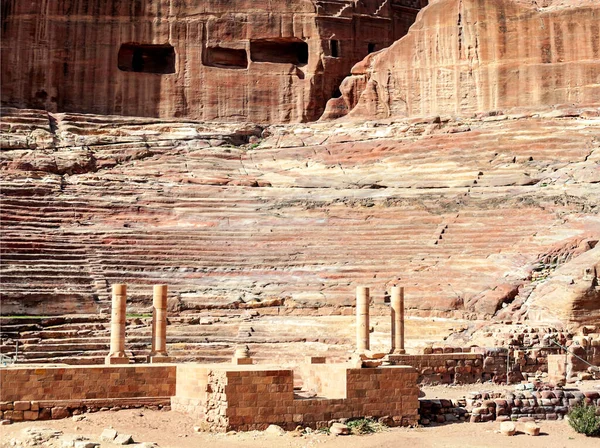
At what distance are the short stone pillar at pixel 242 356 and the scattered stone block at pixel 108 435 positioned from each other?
4.16m

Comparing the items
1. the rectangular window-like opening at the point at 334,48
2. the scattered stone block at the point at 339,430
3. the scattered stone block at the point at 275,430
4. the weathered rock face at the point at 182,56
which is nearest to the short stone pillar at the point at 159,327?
the scattered stone block at the point at 275,430

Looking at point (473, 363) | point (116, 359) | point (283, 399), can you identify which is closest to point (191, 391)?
point (283, 399)

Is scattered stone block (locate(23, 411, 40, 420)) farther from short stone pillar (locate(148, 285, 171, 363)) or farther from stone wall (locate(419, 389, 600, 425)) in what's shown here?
stone wall (locate(419, 389, 600, 425))

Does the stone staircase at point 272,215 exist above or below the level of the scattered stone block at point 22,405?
above

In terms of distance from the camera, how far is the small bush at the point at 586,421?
14523 mm

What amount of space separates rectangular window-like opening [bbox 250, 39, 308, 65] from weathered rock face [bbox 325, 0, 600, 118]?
418 centimetres

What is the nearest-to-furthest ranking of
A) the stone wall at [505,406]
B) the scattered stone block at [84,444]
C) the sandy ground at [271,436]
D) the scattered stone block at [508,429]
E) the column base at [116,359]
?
1. the scattered stone block at [84,444]
2. the sandy ground at [271,436]
3. the scattered stone block at [508,429]
4. the stone wall at [505,406]
5. the column base at [116,359]

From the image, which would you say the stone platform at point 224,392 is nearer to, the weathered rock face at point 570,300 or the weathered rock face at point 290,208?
the weathered rock face at point 570,300

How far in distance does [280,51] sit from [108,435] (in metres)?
28.8

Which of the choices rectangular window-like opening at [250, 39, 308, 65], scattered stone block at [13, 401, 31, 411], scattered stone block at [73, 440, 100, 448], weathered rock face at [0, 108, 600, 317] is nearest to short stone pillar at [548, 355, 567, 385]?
weathered rock face at [0, 108, 600, 317]

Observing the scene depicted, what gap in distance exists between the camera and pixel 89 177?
104ft

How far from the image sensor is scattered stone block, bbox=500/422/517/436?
1445 cm

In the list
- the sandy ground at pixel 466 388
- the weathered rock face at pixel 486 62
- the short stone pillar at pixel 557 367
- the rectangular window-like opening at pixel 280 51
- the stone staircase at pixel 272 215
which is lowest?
the sandy ground at pixel 466 388

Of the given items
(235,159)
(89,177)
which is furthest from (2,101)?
(235,159)
